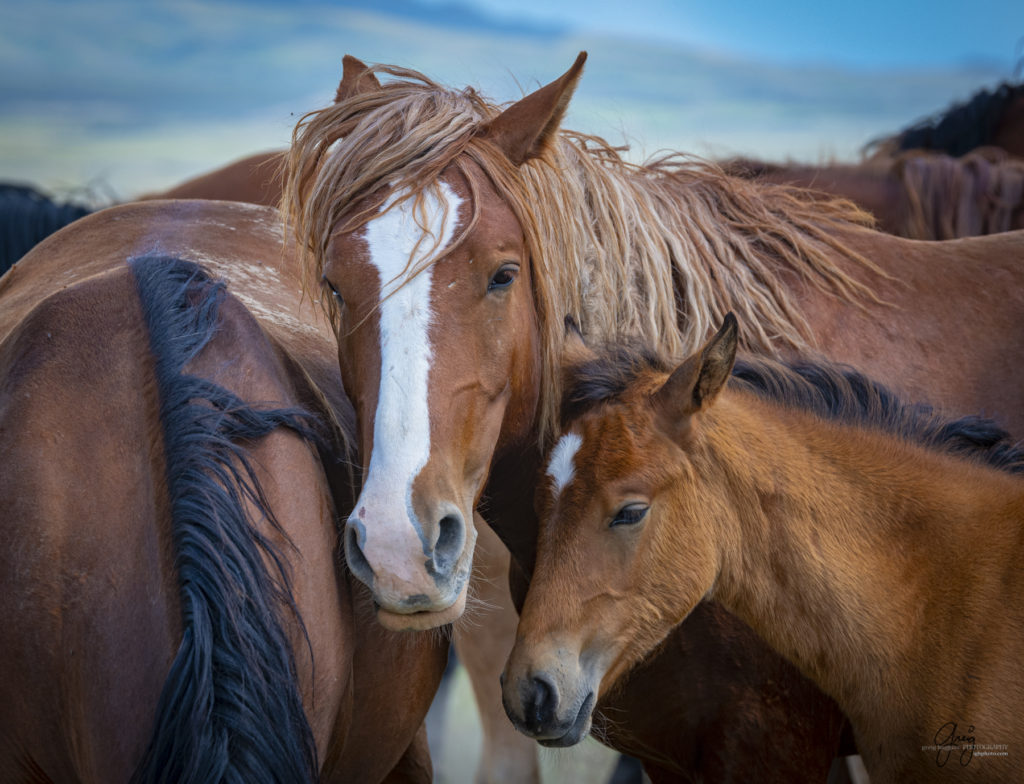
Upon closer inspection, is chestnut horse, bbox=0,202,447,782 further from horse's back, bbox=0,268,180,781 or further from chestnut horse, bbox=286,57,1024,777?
chestnut horse, bbox=286,57,1024,777

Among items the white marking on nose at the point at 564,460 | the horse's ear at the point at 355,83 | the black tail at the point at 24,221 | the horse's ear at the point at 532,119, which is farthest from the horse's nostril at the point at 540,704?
the black tail at the point at 24,221

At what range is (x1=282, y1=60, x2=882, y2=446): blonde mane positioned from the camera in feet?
6.68

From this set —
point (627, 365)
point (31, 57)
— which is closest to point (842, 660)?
point (627, 365)

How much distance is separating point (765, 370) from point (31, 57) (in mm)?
6905

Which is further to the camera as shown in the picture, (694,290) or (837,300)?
(837,300)

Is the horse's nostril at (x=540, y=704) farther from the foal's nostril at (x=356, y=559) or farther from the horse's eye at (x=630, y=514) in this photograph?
the foal's nostril at (x=356, y=559)

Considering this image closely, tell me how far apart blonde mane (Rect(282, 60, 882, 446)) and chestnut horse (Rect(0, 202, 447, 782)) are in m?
0.44

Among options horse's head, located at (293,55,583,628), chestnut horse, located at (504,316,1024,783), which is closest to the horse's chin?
horse's head, located at (293,55,583,628)

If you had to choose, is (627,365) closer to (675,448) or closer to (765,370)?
(675,448)

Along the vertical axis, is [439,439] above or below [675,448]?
above

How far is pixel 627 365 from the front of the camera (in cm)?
222

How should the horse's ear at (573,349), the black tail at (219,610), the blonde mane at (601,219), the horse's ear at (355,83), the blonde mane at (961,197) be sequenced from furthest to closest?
the blonde mane at (961,197), the horse's ear at (355,83), the horse's ear at (573,349), the blonde mane at (601,219), the black tail at (219,610)

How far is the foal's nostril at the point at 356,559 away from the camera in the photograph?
5.34 feet

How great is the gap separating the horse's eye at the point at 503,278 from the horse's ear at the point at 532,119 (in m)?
0.32
